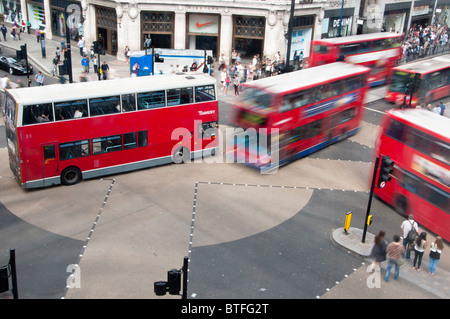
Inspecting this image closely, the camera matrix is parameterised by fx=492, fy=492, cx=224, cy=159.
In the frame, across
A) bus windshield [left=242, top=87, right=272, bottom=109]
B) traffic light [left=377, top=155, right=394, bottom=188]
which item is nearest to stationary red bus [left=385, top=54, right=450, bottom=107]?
bus windshield [left=242, top=87, right=272, bottom=109]

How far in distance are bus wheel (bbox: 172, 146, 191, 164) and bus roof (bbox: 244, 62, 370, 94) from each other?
384 cm

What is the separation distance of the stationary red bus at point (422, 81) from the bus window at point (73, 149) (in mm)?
19859

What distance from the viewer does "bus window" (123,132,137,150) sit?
19.2 metres

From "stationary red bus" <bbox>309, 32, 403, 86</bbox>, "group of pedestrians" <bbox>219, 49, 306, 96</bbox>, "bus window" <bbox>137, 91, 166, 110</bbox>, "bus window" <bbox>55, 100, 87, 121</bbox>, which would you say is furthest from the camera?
"stationary red bus" <bbox>309, 32, 403, 86</bbox>

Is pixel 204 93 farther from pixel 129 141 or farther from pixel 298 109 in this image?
pixel 298 109

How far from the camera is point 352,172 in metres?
21.1

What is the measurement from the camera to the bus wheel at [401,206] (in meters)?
17.0

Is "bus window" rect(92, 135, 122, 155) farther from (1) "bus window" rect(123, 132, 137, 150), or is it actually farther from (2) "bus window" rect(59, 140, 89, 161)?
(2) "bus window" rect(59, 140, 89, 161)

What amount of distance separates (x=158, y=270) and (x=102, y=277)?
4.95 feet

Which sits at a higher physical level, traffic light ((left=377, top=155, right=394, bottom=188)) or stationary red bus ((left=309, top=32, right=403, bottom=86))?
stationary red bus ((left=309, top=32, right=403, bottom=86))

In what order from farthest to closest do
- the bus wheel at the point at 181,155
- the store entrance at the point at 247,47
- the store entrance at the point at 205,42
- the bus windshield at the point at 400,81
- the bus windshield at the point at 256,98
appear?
the store entrance at the point at 247,47 < the store entrance at the point at 205,42 < the bus windshield at the point at 400,81 < the bus wheel at the point at 181,155 < the bus windshield at the point at 256,98

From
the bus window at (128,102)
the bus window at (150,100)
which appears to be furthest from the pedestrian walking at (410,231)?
the bus window at (128,102)

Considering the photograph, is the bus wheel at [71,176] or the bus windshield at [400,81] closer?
the bus wheel at [71,176]

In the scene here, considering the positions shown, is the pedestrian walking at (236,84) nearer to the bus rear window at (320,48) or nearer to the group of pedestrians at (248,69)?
the group of pedestrians at (248,69)
